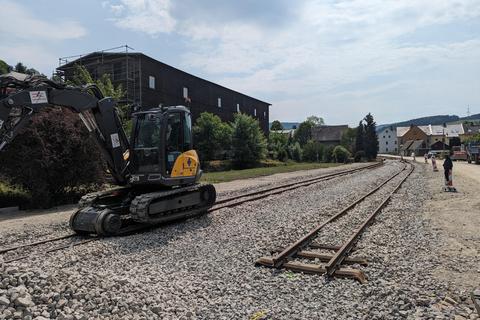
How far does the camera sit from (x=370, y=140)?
92875 millimetres

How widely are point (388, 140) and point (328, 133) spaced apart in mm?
42366

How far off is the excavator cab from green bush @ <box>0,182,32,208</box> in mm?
8076

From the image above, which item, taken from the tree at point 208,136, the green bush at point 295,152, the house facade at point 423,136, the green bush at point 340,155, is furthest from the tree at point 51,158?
the house facade at point 423,136

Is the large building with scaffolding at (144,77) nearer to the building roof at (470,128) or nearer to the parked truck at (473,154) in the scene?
the parked truck at (473,154)

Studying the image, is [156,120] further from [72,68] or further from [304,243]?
[72,68]

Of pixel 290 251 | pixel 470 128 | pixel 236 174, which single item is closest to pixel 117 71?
pixel 236 174

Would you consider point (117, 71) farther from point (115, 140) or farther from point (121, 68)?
point (115, 140)

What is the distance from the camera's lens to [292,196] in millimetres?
19203

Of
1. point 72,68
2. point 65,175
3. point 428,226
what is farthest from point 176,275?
point 72,68

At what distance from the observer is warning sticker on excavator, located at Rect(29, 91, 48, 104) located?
9.12 metres

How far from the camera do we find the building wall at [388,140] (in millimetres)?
162875

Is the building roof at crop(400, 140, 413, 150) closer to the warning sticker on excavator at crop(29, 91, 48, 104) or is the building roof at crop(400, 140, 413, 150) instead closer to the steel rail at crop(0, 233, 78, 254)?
the steel rail at crop(0, 233, 78, 254)

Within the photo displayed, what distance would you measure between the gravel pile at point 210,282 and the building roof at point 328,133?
125 m

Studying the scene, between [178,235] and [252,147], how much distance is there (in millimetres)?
42337
